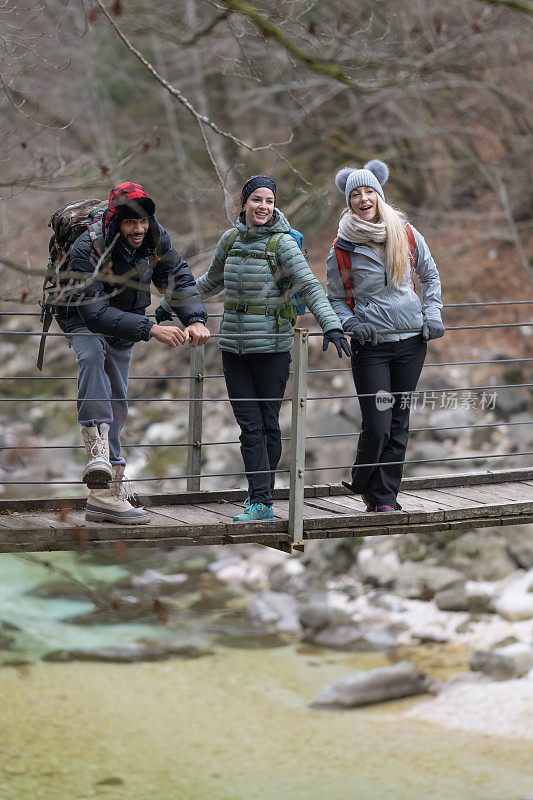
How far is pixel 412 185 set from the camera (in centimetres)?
1627

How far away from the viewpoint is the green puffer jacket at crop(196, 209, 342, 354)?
423 cm

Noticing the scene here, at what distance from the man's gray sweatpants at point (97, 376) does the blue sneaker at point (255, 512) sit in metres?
0.70

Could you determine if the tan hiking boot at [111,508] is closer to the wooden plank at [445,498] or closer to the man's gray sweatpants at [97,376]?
the man's gray sweatpants at [97,376]

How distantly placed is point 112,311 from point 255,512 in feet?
3.66

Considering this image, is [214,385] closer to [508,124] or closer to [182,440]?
[182,440]

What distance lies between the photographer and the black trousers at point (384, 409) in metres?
4.59

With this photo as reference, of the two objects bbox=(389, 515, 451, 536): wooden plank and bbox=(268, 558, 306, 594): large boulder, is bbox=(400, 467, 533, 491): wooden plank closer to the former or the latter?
bbox=(389, 515, 451, 536): wooden plank

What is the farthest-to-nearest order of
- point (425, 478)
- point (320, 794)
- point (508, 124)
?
1. point (508, 124)
2. point (320, 794)
3. point (425, 478)

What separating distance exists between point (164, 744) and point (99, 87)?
11.1 m

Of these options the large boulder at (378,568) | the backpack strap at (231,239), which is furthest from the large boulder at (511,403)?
the backpack strap at (231,239)

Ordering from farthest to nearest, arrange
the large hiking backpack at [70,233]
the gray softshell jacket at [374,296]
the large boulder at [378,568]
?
1. the large boulder at [378,568]
2. the gray softshell jacket at [374,296]
3. the large hiking backpack at [70,233]

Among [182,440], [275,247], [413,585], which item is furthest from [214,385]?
[275,247]

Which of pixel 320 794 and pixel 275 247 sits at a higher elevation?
pixel 275 247

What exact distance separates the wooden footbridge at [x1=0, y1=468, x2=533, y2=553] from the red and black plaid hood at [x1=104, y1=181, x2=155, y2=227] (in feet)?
3.61
